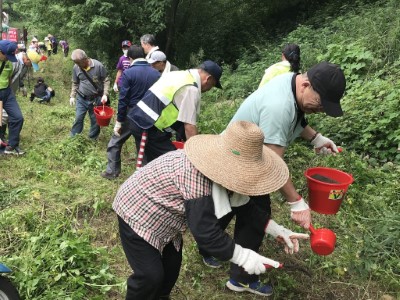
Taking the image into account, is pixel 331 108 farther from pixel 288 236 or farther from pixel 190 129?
pixel 190 129

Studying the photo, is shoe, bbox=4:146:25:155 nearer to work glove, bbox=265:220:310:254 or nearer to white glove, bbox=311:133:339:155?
white glove, bbox=311:133:339:155

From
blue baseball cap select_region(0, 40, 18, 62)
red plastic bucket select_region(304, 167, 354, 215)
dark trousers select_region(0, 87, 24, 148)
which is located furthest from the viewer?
dark trousers select_region(0, 87, 24, 148)

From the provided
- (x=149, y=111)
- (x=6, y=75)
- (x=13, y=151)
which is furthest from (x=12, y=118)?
(x=149, y=111)

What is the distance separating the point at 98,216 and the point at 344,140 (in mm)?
3443

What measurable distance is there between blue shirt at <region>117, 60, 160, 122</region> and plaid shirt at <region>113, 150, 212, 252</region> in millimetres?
2495

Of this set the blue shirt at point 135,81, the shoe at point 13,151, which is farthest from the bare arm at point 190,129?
the shoe at point 13,151

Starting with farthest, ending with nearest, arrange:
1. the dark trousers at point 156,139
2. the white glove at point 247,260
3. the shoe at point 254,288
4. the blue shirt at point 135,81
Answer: the blue shirt at point 135,81, the dark trousers at point 156,139, the shoe at point 254,288, the white glove at point 247,260

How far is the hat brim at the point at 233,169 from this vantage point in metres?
1.79

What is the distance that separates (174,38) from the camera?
13.4 meters

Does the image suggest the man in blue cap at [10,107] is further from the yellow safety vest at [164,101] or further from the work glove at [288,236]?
the work glove at [288,236]

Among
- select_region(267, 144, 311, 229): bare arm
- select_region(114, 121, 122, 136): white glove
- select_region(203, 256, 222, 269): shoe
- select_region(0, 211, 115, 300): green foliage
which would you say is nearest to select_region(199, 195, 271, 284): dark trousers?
select_region(267, 144, 311, 229): bare arm

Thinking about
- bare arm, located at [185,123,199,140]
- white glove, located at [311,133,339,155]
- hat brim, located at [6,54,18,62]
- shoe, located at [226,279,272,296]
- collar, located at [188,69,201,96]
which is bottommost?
shoe, located at [226,279,272,296]

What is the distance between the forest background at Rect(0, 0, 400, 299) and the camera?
3.00 metres

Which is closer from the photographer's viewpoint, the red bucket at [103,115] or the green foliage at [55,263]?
the green foliage at [55,263]
